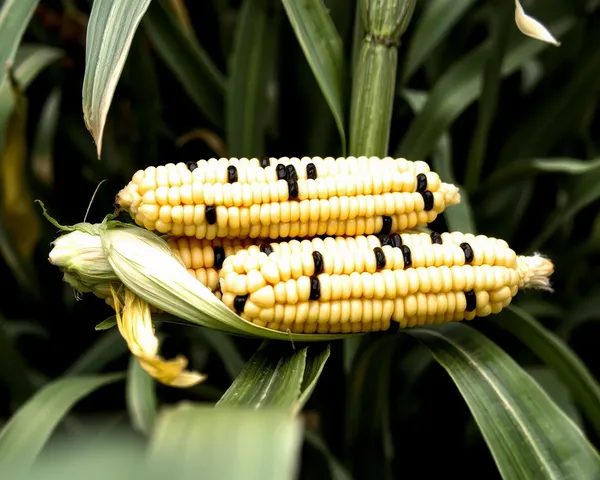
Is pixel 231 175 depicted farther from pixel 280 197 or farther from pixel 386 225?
pixel 386 225

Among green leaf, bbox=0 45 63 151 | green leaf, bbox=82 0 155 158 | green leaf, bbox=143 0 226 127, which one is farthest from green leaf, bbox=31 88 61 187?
green leaf, bbox=82 0 155 158

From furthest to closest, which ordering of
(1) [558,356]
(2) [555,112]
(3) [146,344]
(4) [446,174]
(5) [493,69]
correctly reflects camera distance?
1. (2) [555,112]
2. (4) [446,174]
3. (5) [493,69]
4. (1) [558,356]
5. (3) [146,344]

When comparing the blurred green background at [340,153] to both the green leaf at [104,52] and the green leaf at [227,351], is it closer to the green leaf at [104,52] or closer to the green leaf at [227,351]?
the green leaf at [227,351]

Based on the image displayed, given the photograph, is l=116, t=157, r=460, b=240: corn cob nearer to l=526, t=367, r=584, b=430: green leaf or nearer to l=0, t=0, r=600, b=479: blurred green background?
l=0, t=0, r=600, b=479: blurred green background

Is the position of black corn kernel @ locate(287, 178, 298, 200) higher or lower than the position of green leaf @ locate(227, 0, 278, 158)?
lower

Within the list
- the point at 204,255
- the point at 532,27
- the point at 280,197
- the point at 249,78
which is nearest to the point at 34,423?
the point at 204,255
